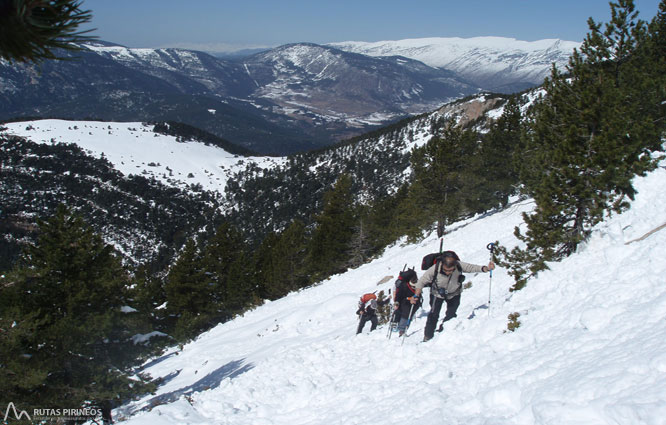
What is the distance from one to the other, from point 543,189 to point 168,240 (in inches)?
6026

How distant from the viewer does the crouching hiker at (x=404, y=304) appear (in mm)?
9625

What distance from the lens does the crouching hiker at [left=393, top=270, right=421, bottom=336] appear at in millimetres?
9625

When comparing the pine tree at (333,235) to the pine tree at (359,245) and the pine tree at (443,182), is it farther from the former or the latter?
the pine tree at (443,182)

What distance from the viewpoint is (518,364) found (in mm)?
5973

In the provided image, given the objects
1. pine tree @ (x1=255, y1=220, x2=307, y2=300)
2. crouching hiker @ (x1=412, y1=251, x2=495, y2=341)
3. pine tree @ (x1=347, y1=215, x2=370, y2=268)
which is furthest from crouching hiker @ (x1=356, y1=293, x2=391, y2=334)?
pine tree @ (x1=255, y1=220, x2=307, y2=300)

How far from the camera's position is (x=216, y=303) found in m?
33.4

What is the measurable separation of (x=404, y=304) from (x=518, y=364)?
4023 millimetres

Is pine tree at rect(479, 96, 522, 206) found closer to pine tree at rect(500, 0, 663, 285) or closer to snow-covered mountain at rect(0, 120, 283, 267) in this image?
pine tree at rect(500, 0, 663, 285)

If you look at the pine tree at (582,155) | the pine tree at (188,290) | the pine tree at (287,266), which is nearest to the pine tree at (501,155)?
the pine tree at (582,155)

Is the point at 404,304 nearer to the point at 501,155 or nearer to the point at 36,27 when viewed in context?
the point at 36,27

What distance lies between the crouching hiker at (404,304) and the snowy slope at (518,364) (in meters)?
0.45

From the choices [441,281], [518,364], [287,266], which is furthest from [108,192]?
[518,364]

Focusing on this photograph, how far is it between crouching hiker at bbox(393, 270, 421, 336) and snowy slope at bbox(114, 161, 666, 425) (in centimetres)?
45

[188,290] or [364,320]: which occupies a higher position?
[188,290]
